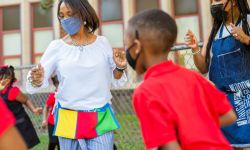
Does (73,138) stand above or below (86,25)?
below

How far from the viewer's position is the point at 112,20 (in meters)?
18.1

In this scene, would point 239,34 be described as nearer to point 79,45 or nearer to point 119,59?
point 119,59

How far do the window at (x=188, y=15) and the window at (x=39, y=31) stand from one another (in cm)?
541

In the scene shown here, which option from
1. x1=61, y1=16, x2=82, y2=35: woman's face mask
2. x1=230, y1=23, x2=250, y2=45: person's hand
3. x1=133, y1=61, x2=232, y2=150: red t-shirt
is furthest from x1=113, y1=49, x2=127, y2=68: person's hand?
x1=133, y1=61, x2=232, y2=150: red t-shirt

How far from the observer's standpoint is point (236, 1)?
127 inches

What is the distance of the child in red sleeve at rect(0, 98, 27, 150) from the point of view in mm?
1697

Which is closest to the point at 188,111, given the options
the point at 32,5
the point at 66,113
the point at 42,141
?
the point at 66,113

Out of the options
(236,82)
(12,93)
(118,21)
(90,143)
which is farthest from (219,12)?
(118,21)

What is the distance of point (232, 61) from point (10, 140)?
74.3 inches

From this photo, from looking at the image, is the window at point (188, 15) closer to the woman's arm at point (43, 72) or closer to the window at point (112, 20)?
the window at point (112, 20)

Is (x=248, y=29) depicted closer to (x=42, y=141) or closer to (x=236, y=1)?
(x=236, y=1)

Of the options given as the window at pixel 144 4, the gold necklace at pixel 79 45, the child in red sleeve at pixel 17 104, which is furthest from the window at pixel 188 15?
the gold necklace at pixel 79 45

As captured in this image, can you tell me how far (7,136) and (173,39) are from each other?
3.22ft

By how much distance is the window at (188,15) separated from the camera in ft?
55.9
